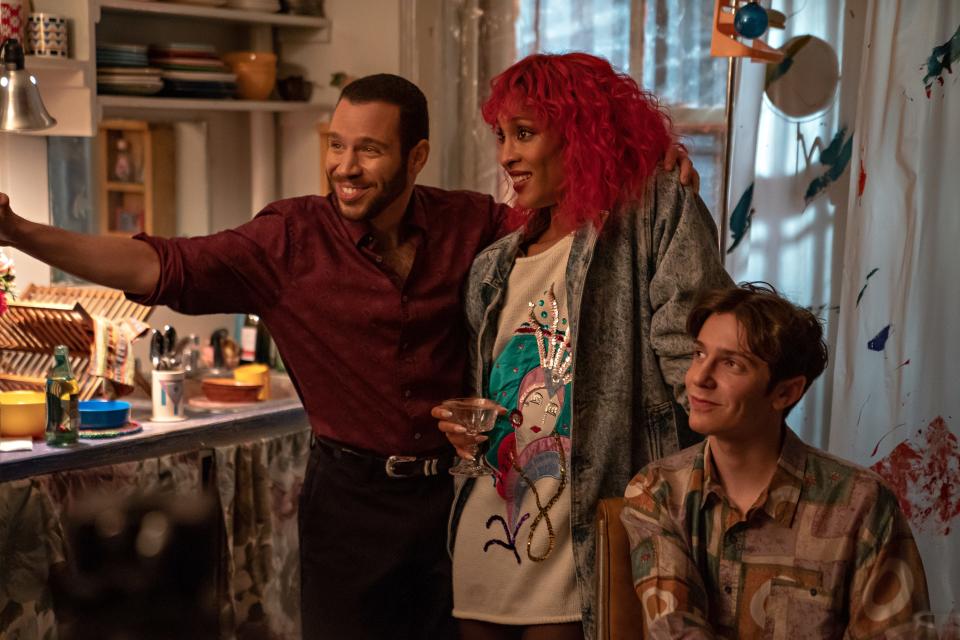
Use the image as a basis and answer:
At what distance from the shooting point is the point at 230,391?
3229 millimetres

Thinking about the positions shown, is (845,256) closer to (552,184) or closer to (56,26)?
(552,184)

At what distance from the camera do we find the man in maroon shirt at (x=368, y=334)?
220 cm

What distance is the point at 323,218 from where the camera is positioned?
2281mm

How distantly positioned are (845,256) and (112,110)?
218 cm

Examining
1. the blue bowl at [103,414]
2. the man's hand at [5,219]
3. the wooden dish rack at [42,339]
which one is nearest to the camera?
the man's hand at [5,219]

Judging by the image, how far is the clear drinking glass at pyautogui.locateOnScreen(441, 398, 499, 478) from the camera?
2.00 metres

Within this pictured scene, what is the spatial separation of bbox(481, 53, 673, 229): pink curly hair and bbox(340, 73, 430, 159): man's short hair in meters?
0.20

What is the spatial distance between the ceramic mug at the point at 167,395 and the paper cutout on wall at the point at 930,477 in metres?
1.68

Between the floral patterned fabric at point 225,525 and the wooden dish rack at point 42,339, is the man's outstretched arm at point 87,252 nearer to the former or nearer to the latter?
the floral patterned fabric at point 225,525

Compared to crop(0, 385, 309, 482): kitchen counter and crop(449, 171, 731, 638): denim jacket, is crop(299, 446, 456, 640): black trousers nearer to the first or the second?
crop(449, 171, 731, 638): denim jacket

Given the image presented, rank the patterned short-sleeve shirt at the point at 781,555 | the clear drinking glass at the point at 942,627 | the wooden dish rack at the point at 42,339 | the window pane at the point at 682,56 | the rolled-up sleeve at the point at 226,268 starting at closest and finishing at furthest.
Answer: the clear drinking glass at the point at 942,627
the patterned short-sleeve shirt at the point at 781,555
the rolled-up sleeve at the point at 226,268
the wooden dish rack at the point at 42,339
the window pane at the point at 682,56

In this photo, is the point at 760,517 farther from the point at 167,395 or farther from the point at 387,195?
the point at 167,395

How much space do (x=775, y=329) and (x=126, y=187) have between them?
2445mm

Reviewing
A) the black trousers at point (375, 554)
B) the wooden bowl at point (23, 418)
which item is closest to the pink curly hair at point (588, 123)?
the black trousers at point (375, 554)
